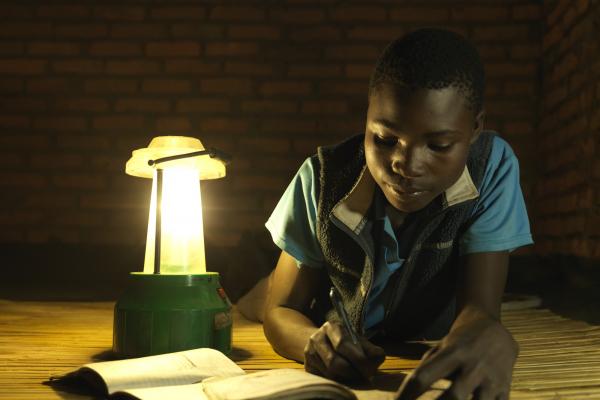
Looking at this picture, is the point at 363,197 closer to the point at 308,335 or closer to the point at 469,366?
the point at 308,335

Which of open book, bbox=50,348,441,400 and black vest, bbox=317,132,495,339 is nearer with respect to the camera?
open book, bbox=50,348,441,400

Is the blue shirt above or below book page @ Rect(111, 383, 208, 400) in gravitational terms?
above

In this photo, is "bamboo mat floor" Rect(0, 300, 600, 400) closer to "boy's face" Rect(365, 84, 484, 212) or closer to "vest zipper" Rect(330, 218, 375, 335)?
"vest zipper" Rect(330, 218, 375, 335)

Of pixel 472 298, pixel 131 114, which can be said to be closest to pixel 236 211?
pixel 131 114

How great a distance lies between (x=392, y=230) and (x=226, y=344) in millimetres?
430

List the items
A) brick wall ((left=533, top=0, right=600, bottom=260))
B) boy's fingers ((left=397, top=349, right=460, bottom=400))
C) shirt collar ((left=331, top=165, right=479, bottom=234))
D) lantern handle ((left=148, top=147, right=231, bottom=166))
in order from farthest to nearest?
brick wall ((left=533, top=0, right=600, bottom=260)) < lantern handle ((left=148, top=147, right=231, bottom=166)) < shirt collar ((left=331, top=165, right=479, bottom=234)) < boy's fingers ((left=397, top=349, right=460, bottom=400))

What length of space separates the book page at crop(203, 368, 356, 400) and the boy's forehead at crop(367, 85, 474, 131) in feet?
1.33

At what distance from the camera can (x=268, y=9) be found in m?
3.33

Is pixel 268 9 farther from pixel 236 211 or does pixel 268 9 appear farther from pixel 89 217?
pixel 89 217

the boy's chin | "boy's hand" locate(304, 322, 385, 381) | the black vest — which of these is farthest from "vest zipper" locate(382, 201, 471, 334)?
"boy's hand" locate(304, 322, 385, 381)

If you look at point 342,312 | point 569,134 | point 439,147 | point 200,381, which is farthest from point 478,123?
point 569,134

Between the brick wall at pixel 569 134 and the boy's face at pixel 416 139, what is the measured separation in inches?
63.6

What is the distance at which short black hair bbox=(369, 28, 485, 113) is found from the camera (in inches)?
40.4

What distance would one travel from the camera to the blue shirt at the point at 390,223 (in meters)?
1.25
